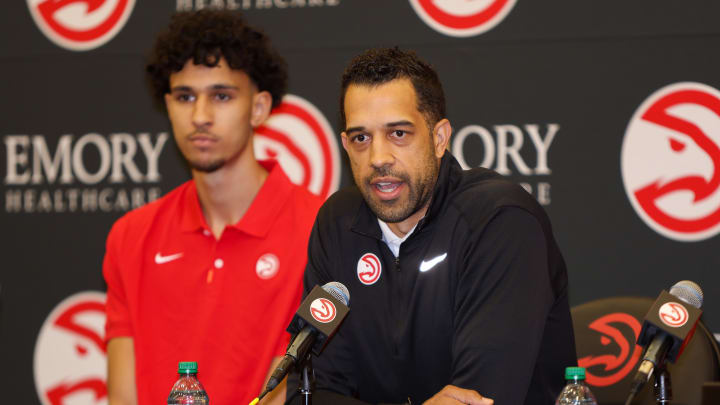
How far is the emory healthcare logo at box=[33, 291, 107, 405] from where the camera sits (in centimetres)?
382

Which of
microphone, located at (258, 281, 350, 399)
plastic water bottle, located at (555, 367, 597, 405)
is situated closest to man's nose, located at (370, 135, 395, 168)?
microphone, located at (258, 281, 350, 399)

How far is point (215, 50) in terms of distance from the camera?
333cm

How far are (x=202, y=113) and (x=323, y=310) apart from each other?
61.7 inches

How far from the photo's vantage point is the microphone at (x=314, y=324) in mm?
1804

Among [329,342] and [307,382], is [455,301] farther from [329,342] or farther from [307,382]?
[307,382]

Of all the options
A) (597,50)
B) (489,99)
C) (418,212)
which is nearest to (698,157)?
(597,50)

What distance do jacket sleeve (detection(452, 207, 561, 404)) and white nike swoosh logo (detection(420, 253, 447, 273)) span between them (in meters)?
0.05

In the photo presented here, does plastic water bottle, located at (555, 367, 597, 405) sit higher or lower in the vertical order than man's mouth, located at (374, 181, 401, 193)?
lower

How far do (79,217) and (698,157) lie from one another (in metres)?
2.44

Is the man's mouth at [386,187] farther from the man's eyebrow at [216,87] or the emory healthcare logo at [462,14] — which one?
the emory healthcare logo at [462,14]

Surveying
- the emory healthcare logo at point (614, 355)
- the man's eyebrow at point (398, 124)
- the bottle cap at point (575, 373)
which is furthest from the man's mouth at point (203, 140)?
the bottle cap at point (575, 373)

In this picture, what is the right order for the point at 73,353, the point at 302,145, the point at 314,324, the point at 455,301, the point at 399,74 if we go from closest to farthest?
the point at 314,324, the point at 455,301, the point at 399,74, the point at 302,145, the point at 73,353

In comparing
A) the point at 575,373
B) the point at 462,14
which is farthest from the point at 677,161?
the point at 575,373

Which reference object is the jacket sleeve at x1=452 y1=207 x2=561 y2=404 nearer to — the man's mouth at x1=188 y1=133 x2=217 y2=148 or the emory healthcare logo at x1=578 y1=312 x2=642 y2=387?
the emory healthcare logo at x1=578 y1=312 x2=642 y2=387
